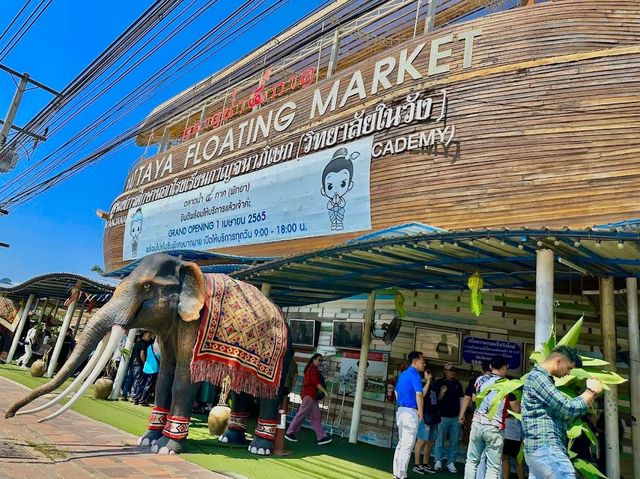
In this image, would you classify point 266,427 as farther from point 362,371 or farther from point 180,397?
point 362,371

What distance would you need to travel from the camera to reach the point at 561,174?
25.9ft

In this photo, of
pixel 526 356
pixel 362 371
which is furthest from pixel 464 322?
pixel 362 371

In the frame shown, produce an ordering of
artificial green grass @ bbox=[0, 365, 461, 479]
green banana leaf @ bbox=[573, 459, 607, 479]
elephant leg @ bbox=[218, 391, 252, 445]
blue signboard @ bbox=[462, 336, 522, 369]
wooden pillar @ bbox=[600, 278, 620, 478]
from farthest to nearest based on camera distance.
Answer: blue signboard @ bbox=[462, 336, 522, 369] → elephant leg @ bbox=[218, 391, 252, 445] → wooden pillar @ bbox=[600, 278, 620, 478] → artificial green grass @ bbox=[0, 365, 461, 479] → green banana leaf @ bbox=[573, 459, 607, 479]

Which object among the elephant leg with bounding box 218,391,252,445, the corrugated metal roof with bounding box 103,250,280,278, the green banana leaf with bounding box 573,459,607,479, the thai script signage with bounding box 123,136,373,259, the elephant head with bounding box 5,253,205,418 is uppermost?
the thai script signage with bounding box 123,136,373,259

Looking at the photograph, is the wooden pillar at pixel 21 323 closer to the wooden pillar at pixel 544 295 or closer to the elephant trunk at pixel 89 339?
the elephant trunk at pixel 89 339

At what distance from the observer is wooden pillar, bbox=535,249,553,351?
227 inches

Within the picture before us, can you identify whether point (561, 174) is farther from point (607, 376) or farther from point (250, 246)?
point (250, 246)

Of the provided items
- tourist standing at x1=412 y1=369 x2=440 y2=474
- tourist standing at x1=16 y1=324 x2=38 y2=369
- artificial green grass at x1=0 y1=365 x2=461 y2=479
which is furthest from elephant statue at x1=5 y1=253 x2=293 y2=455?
tourist standing at x1=16 y1=324 x2=38 y2=369

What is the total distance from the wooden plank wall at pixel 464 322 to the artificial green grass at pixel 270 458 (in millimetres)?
858

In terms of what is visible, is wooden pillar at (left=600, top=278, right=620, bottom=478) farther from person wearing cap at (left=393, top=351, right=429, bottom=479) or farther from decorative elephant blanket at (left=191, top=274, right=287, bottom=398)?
decorative elephant blanket at (left=191, top=274, right=287, bottom=398)

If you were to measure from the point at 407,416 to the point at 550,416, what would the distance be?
310 centimetres

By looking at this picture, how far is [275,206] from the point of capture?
12.7m

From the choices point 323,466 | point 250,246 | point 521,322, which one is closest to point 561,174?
point 521,322

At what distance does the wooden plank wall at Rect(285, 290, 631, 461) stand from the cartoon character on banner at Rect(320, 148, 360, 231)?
1974mm
